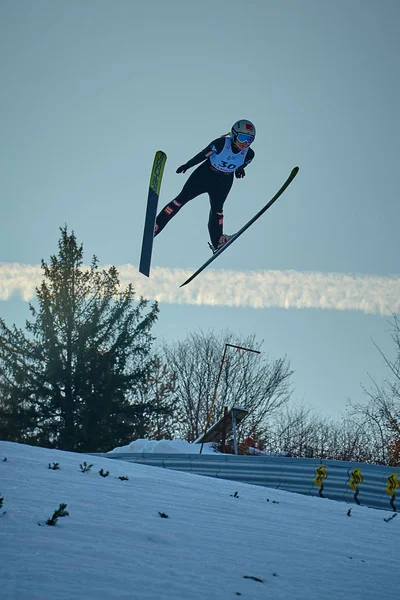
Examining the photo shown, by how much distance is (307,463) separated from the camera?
10.3 m

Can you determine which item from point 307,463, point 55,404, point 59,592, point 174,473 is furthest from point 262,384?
point 59,592

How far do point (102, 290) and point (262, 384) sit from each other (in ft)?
45.7

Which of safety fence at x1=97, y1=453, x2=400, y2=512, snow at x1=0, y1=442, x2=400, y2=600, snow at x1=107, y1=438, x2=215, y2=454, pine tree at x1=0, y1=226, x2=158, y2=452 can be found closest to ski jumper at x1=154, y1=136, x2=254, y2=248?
safety fence at x1=97, y1=453, x2=400, y2=512

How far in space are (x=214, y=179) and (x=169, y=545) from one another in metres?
9.19

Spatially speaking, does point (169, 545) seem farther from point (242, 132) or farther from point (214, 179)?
point (214, 179)

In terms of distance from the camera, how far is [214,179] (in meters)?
11.8

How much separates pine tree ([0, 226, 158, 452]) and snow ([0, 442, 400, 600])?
61.9 feet

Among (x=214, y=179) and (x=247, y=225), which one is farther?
(x=247, y=225)

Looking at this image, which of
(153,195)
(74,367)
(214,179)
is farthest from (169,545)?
(74,367)

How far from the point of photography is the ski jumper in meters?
11.3

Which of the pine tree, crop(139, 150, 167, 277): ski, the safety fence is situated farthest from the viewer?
the pine tree

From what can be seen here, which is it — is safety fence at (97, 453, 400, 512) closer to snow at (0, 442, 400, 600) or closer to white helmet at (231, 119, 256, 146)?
snow at (0, 442, 400, 600)

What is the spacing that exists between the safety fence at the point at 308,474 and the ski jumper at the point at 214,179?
14.2 feet

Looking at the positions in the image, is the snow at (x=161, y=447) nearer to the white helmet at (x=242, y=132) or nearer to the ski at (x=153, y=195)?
the ski at (x=153, y=195)
